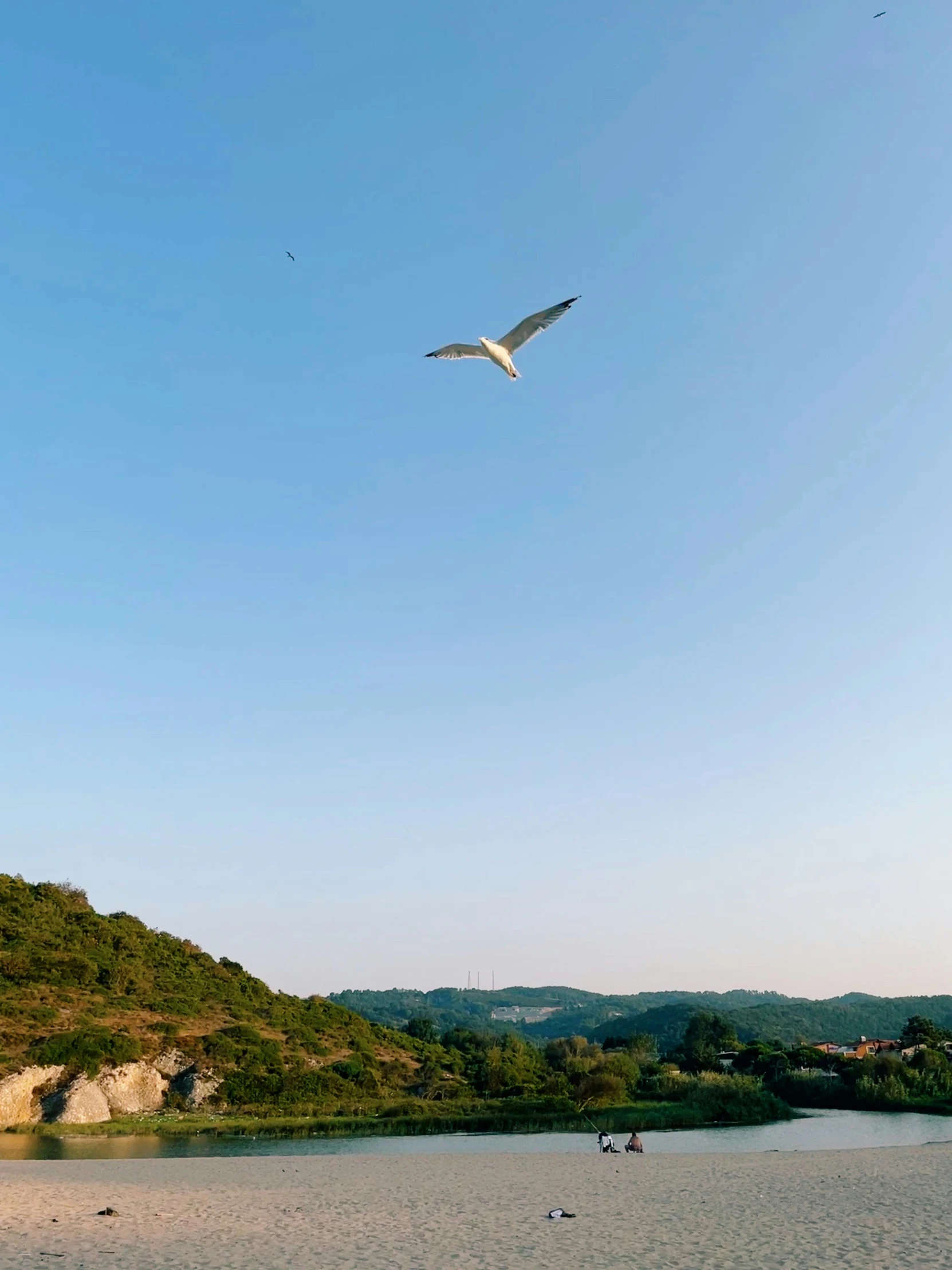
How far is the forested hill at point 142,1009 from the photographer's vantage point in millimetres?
51969

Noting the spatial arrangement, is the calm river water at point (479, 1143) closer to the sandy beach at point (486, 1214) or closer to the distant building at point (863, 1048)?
the sandy beach at point (486, 1214)

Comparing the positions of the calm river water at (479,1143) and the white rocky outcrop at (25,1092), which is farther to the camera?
the white rocky outcrop at (25,1092)

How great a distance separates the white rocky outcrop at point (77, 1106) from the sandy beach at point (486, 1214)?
1657 centimetres

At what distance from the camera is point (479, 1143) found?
4225 centimetres

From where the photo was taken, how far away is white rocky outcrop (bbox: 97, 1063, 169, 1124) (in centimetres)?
4875

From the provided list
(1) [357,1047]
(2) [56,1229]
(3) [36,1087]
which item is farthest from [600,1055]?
(2) [56,1229]

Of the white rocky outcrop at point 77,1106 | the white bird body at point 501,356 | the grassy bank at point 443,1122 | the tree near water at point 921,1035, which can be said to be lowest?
the tree near water at point 921,1035

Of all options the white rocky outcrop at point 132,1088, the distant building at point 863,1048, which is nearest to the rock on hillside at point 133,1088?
the white rocky outcrop at point 132,1088

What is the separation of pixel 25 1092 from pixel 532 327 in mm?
48440

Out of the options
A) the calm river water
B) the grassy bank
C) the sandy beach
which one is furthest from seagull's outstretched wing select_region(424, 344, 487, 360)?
the grassy bank

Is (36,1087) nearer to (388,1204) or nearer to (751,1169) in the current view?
(388,1204)

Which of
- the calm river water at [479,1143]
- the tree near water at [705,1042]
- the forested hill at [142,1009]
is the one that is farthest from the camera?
the tree near water at [705,1042]

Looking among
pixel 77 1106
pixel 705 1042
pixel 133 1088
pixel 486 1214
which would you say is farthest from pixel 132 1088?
pixel 705 1042

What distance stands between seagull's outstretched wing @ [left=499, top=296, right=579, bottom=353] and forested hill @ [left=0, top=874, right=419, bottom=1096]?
47.7 m
